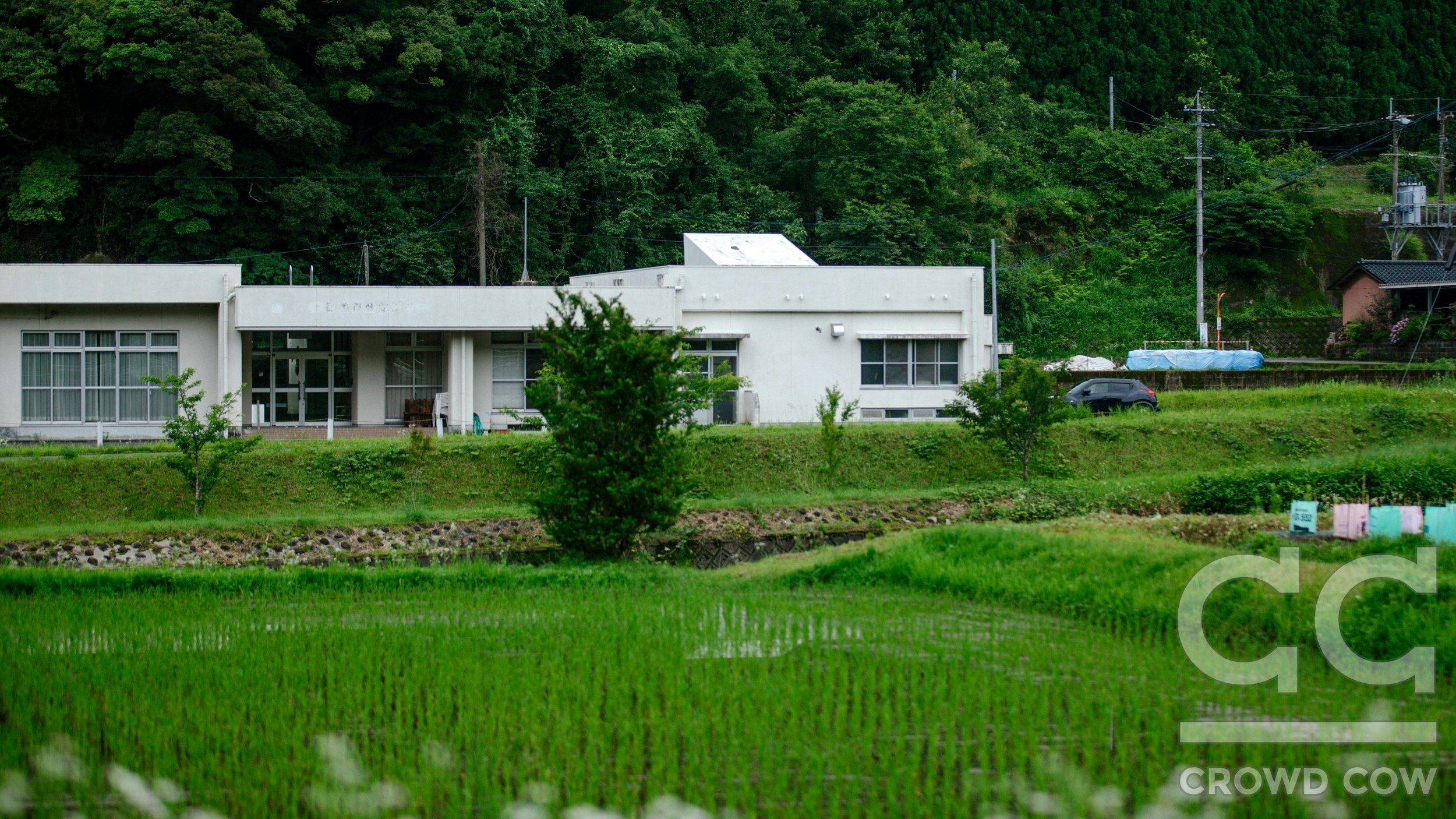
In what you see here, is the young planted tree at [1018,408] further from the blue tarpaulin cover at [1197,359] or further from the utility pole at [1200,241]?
the utility pole at [1200,241]

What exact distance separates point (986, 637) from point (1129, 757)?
10.8 feet

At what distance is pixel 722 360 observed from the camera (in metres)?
31.3

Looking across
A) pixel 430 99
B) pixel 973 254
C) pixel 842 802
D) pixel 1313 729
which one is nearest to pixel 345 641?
pixel 842 802

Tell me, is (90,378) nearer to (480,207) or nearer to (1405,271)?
(480,207)

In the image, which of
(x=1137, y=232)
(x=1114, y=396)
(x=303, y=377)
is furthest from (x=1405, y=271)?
(x=303, y=377)

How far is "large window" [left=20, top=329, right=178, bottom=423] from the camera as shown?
1068 inches

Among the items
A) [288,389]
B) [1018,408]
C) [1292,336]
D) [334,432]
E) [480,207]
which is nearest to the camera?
[1018,408]

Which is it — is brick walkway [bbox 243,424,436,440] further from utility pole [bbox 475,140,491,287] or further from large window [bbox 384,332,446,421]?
utility pole [bbox 475,140,491,287]

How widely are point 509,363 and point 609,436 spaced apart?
14280 millimetres

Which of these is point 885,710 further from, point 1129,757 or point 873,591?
point 873,591

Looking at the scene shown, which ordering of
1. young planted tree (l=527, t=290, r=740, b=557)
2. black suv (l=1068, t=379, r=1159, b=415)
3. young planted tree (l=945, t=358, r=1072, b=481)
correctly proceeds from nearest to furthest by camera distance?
1. young planted tree (l=527, t=290, r=740, b=557)
2. young planted tree (l=945, t=358, r=1072, b=481)
3. black suv (l=1068, t=379, r=1159, b=415)

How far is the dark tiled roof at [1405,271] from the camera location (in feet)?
139

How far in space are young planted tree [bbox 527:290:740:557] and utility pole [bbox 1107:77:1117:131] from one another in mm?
52386

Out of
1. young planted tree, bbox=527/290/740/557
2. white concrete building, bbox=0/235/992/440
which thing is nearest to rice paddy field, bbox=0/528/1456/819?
young planted tree, bbox=527/290/740/557
